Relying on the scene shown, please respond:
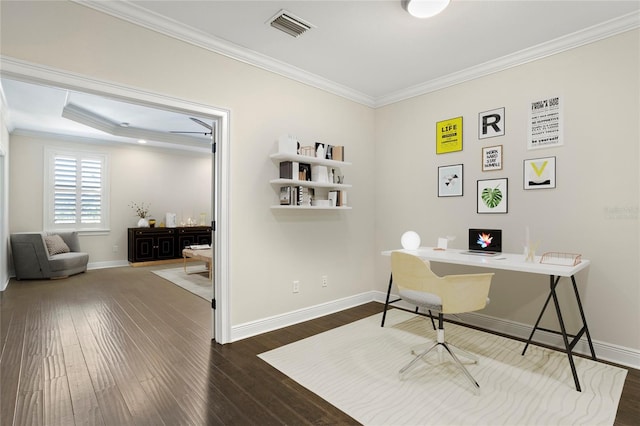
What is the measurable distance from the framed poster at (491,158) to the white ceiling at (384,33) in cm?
80

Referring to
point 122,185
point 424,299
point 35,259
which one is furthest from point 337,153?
point 122,185

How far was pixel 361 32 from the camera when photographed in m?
2.76

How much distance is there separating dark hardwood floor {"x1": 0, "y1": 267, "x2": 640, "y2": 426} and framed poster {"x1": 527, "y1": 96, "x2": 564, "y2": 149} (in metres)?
1.95

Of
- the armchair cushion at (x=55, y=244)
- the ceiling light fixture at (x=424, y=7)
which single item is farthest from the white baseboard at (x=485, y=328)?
the armchair cushion at (x=55, y=244)

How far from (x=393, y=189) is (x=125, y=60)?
10.3 ft

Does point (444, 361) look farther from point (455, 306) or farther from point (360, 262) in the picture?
point (360, 262)

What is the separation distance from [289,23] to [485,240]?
264 cm

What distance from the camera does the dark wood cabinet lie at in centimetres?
697

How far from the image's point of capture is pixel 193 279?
5.73 metres

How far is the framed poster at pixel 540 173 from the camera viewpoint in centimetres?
295

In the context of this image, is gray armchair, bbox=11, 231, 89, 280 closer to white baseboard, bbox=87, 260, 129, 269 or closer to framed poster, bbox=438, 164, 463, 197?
white baseboard, bbox=87, 260, 129, 269

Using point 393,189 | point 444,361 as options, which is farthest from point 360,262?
point 444,361

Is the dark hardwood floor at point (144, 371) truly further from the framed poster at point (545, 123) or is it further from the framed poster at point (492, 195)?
the framed poster at point (545, 123)

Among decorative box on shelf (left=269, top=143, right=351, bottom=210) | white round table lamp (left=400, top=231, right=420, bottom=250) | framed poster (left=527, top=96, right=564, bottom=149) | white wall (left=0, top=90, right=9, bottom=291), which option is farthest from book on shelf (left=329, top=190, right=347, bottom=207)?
white wall (left=0, top=90, right=9, bottom=291)
